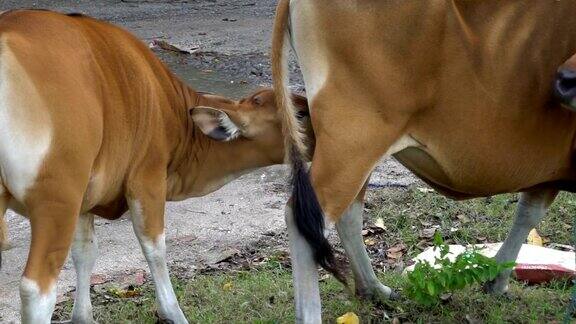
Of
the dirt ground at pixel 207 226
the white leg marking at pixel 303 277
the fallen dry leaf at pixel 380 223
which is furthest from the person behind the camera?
the fallen dry leaf at pixel 380 223

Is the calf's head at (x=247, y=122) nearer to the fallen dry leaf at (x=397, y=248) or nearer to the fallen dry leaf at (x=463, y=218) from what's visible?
the fallen dry leaf at (x=397, y=248)

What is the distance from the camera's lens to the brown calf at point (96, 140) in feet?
15.6

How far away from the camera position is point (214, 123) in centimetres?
599

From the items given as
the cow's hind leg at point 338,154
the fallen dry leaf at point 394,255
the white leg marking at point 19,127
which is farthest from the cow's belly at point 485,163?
the white leg marking at point 19,127

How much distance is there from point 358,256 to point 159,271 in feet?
3.48

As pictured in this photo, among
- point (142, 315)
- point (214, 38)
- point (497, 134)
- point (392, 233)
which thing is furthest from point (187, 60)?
point (497, 134)

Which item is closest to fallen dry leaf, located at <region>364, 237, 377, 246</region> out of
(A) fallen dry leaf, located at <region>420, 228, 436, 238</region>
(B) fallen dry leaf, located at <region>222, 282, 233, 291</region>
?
(A) fallen dry leaf, located at <region>420, 228, 436, 238</region>

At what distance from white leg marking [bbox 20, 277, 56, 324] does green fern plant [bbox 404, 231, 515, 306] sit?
69.9 inches

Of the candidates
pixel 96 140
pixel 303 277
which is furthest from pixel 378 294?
pixel 96 140

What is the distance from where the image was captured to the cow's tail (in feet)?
16.6

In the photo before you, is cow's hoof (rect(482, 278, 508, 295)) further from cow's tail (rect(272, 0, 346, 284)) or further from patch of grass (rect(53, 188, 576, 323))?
cow's tail (rect(272, 0, 346, 284))

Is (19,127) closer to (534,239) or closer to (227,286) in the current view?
(227,286)

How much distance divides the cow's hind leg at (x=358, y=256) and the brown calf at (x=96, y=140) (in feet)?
1.86

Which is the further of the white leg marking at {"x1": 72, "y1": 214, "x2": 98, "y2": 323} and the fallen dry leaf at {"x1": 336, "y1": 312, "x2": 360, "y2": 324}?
the white leg marking at {"x1": 72, "y1": 214, "x2": 98, "y2": 323}
